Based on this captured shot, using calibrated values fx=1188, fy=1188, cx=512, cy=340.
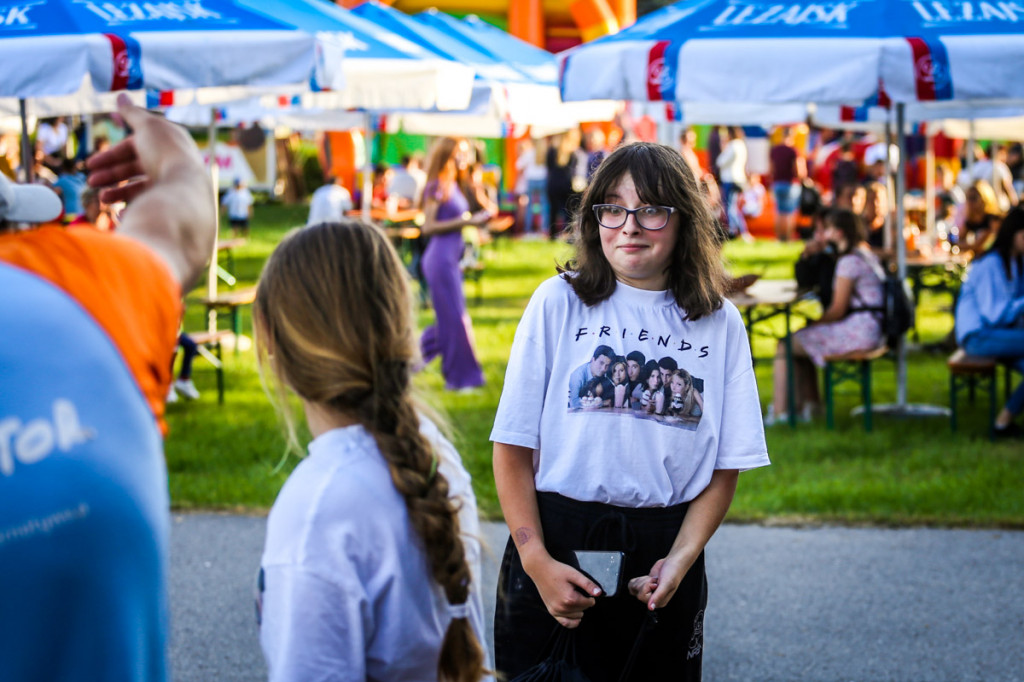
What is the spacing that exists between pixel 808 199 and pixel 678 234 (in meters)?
16.6

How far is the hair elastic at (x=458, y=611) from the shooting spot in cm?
175

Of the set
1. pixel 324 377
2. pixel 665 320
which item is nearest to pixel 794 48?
pixel 665 320

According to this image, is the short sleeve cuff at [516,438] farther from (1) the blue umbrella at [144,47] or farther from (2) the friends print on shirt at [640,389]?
(1) the blue umbrella at [144,47]

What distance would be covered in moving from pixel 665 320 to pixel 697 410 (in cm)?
21

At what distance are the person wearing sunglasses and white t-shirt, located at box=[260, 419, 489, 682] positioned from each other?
83 cm

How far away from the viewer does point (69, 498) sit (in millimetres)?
1289

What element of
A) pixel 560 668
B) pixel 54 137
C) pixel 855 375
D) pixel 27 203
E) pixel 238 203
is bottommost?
pixel 855 375

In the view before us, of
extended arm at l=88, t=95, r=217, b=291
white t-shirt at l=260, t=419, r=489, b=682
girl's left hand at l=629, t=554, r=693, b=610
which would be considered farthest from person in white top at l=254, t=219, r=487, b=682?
girl's left hand at l=629, t=554, r=693, b=610

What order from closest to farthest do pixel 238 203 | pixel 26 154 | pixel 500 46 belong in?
pixel 26 154
pixel 500 46
pixel 238 203

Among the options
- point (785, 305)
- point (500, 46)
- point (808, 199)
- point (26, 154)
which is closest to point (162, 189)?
point (26, 154)

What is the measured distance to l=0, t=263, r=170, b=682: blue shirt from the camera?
1267mm

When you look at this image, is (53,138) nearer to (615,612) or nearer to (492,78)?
(492,78)

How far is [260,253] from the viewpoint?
62.4ft

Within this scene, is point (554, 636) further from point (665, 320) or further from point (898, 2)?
point (898, 2)
